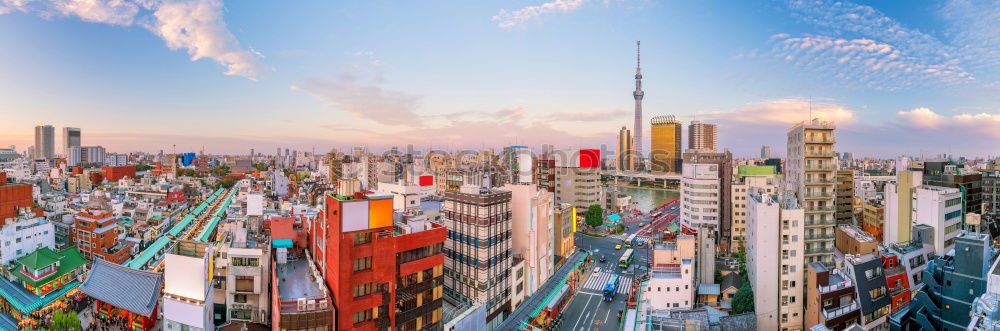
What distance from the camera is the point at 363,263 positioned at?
962 cm

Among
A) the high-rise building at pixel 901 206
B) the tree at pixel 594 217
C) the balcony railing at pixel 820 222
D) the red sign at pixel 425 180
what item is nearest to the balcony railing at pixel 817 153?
the balcony railing at pixel 820 222

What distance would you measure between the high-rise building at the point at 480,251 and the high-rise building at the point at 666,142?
213 feet

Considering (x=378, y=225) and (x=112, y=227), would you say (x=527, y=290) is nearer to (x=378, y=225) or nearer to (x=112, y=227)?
(x=378, y=225)

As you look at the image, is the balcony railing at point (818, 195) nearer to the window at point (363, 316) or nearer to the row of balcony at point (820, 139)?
the row of balcony at point (820, 139)

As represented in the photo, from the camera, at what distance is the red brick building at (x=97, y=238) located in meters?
19.8

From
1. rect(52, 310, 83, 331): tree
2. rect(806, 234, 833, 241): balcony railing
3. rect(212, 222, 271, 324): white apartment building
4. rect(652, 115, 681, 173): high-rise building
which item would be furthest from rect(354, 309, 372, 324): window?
rect(652, 115, 681, 173): high-rise building

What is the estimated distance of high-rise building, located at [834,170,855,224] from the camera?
23.3 m

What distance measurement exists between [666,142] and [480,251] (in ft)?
258

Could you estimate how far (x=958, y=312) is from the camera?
10.3 meters

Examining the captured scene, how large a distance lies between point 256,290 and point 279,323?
3048 millimetres

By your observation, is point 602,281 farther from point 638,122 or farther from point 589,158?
point 638,122

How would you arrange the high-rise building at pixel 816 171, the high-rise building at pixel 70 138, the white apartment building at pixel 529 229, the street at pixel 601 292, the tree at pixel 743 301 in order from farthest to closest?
the high-rise building at pixel 70 138
the white apartment building at pixel 529 229
the street at pixel 601 292
the high-rise building at pixel 816 171
the tree at pixel 743 301

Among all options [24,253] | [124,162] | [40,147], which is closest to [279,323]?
[24,253]

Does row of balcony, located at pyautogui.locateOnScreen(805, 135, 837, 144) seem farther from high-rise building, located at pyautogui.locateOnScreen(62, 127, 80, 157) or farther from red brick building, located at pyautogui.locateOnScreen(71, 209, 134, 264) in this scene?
high-rise building, located at pyautogui.locateOnScreen(62, 127, 80, 157)
